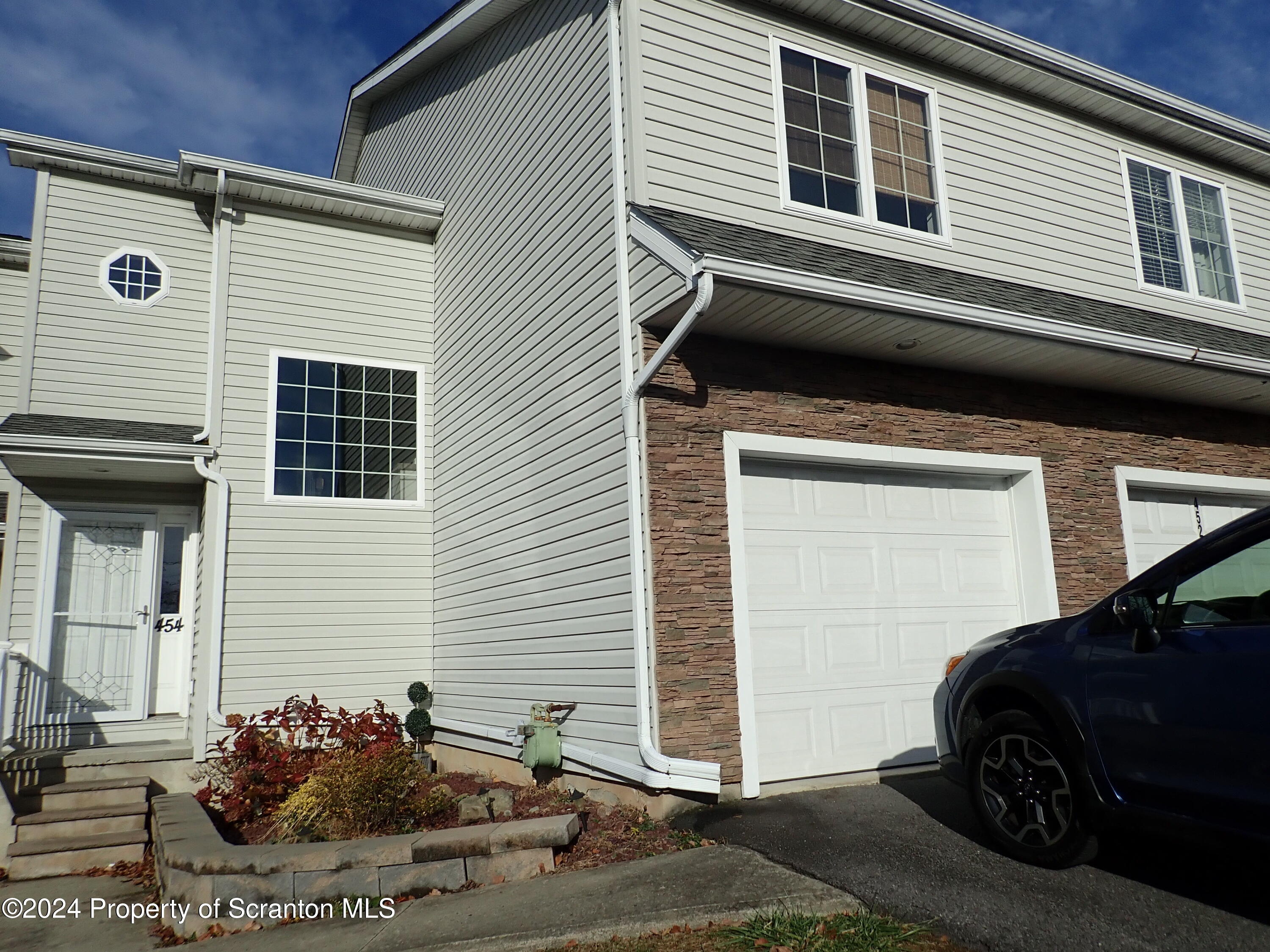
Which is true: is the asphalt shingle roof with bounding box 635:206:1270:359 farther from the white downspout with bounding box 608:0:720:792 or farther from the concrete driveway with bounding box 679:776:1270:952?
the concrete driveway with bounding box 679:776:1270:952

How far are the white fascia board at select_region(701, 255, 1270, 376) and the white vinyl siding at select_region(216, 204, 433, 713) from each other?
17.3ft

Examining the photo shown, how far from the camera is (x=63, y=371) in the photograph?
8.95 meters

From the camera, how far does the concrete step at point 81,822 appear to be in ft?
23.1

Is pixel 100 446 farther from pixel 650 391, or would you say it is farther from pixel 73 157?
pixel 650 391

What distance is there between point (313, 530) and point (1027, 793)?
23.0ft

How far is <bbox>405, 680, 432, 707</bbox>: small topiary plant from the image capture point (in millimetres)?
9305

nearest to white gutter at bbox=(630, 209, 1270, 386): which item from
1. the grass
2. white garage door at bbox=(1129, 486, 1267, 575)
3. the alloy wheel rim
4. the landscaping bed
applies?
white garage door at bbox=(1129, 486, 1267, 575)

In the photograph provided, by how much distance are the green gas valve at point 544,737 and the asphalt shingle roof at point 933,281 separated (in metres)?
3.61

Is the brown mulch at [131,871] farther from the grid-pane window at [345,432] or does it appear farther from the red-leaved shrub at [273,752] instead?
the grid-pane window at [345,432]

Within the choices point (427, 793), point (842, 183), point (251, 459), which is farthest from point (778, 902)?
point (251, 459)

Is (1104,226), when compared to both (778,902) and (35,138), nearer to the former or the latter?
(778,902)

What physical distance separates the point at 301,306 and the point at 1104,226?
8.31m

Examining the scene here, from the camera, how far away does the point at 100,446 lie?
26.7 ft

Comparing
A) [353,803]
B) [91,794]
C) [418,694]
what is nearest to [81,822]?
[91,794]
